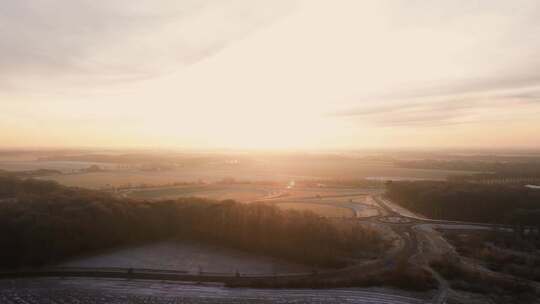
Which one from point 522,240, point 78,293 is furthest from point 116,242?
point 522,240

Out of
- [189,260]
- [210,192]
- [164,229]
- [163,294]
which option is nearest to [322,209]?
[164,229]

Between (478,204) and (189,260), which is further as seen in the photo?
(478,204)

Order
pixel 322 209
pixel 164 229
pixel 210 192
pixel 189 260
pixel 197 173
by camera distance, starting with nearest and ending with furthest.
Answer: pixel 189 260
pixel 164 229
pixel 322 209
pixel 210 192
pixel 197 173

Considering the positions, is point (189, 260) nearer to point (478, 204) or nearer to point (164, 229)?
→ point (164, 229)

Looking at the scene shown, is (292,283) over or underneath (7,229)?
underneath

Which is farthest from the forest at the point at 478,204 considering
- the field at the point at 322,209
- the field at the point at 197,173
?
the field at the point at 197,173

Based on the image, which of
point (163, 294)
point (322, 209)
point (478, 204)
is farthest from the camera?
point (322, 209)

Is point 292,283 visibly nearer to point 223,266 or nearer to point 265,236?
point 223,266

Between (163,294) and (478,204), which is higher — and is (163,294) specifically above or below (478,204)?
below
